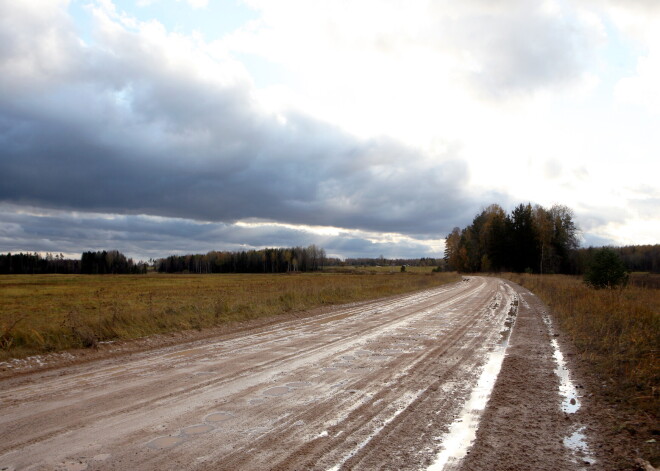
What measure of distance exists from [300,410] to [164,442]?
1725 mm

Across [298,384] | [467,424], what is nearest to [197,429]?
[298,384]

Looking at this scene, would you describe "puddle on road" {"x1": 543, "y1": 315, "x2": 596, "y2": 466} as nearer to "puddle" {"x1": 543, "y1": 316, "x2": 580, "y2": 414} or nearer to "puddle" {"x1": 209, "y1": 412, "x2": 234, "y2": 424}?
"puddle" {"x1": 543, "y1": 316, "x2": 580, "y2": 414}

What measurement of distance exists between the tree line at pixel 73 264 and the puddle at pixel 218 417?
156 meters

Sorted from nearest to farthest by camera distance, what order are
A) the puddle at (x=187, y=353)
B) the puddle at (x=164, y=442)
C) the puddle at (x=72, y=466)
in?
the puddle at (x=72, y=466), the puddle at (x=164, y=442), the puddle at (x=187, y=353)

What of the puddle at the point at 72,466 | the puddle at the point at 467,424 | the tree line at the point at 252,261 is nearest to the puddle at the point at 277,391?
the puddle at the point at 467,424

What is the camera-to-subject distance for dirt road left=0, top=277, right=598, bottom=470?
413cm

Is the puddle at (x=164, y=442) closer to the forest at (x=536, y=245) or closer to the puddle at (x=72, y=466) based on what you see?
the puddle at (x=72, y=466)

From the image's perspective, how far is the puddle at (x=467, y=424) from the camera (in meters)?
4.14

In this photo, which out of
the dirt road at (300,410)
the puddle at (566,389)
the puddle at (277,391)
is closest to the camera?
the dirt road at (300,410)

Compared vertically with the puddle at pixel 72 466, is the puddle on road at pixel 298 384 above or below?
below

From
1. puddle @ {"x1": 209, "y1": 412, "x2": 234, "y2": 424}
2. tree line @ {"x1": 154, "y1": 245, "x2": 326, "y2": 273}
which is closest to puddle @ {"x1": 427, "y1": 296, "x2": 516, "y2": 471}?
puddle @ {"x1": 209, "y1": 412, "x2": 234, "y2": 424}

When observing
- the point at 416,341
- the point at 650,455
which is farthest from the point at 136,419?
the point at 416,341

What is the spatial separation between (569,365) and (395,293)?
2237 centimetres

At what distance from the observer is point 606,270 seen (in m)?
27.3
